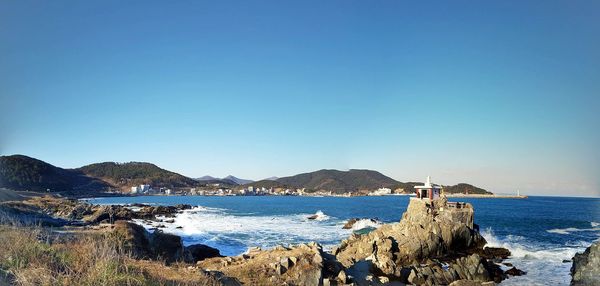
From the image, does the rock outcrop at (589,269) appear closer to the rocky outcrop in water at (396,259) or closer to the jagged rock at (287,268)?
the rocky outcrop in water at (396,259)

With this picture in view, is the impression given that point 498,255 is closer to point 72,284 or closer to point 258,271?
point 258,271

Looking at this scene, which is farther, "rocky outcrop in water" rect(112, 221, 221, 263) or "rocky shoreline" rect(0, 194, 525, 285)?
"rocky outcrop in water" rect(112, 221, 221, 263)

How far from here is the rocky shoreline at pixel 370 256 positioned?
15.5 meters

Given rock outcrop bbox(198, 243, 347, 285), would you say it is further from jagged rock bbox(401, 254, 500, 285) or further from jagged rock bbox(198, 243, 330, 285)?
jagged rock bbox(401, 254, 500, 285)

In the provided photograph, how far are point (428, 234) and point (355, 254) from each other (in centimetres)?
693

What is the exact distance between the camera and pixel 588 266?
22.2 meters

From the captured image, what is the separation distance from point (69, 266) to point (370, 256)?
62.0ft

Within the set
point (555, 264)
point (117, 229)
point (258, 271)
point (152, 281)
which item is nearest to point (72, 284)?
point (152, 281)

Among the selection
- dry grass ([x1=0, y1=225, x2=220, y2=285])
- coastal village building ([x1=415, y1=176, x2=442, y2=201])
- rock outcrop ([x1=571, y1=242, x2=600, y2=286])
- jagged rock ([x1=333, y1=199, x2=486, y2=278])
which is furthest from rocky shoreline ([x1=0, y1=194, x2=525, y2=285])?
rock outcrop ([x1=571, y1=242, x2=600, y2=286])

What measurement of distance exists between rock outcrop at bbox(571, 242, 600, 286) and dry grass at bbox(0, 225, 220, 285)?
70.5 feet

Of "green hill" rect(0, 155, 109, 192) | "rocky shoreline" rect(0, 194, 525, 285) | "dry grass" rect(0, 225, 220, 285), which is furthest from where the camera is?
"green hill" rect(0, 155, 109, 192)

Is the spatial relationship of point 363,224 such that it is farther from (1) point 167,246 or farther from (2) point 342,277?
(2) point 342,277

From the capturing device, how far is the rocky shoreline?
15461mm

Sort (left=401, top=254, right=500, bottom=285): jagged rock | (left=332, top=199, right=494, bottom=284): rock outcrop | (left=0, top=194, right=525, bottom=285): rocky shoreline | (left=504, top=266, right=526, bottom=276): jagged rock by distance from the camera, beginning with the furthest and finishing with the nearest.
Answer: (left=504, top=266, right=526, bottom=276): jagged rock < (left=332, top=199, right=494, bottom=284): rock outcrop < (left=401, top=254, right=500, bottom=285): jagged rock < (left=0, top=194, right=525, bottom=285): rocky shoreline
